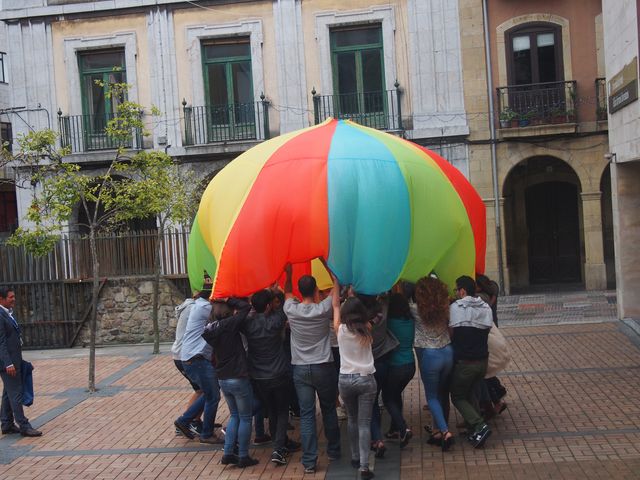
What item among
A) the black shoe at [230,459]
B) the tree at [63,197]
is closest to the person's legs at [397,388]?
the black shoe at [230,459]

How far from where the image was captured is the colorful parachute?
25.6ft

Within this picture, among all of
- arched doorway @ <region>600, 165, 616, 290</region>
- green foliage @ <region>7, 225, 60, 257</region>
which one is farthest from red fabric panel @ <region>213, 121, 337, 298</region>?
arched doorway @ <region>600, 165, 616, 290</region>

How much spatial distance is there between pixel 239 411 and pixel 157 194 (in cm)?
749

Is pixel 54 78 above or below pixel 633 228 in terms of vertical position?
above

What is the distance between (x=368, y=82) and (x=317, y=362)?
1461 centimetres

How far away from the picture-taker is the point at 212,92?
22281 millimetres

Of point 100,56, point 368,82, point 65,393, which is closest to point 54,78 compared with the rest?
point 100,56

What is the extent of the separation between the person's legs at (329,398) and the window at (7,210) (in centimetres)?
2845

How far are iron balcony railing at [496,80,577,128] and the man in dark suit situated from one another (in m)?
14.3

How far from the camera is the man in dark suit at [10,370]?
10.0 metres

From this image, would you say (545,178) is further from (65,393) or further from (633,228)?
(65,393)

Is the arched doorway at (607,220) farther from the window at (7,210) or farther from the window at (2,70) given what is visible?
the window at (2,70)

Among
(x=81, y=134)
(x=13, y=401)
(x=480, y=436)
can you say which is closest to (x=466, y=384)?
(x=480, y=436)

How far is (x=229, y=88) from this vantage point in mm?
22172
